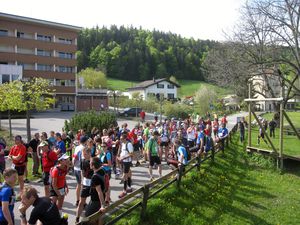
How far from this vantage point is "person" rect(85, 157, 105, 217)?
6703 millimetres

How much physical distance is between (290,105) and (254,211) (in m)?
94.7

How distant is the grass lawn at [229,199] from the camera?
9.36 m

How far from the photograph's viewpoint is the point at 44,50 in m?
54.8

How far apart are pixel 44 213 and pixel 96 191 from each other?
1.86 metres

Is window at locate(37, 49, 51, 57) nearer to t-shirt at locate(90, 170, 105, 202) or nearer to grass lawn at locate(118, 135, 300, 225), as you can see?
grass lawn at locate(118, 135, 300, 225)

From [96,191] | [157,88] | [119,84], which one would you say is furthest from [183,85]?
[96,191]

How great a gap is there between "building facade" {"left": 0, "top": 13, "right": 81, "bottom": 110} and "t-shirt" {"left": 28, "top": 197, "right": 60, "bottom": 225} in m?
48.4

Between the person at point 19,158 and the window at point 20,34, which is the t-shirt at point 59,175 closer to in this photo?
the person at point 19,158

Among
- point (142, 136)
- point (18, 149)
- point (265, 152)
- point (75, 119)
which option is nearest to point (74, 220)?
point (18, 149)

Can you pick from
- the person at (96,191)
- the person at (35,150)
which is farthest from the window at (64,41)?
the person at (96,191)

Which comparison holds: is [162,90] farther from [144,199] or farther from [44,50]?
[144,199]

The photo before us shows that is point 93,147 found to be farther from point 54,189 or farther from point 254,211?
point 254,211

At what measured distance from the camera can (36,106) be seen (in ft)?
75.6

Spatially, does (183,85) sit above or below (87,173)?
above
